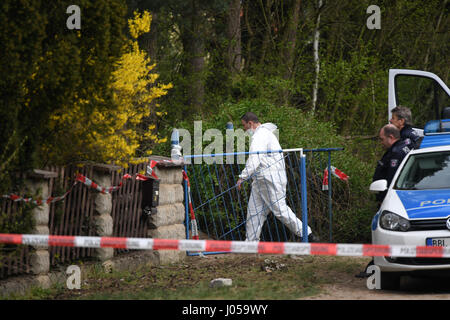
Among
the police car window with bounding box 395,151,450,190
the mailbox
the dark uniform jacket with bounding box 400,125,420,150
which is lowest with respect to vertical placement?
the mailbox

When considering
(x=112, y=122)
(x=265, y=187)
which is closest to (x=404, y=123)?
(x=265, y=187)

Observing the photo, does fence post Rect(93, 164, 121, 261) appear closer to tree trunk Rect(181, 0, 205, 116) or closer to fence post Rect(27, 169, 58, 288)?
fence post Rect(27, 169, 58, 288)

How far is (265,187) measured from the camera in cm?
1041

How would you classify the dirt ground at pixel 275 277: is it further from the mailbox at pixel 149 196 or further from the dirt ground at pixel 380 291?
the mailbox at pixel 149 196

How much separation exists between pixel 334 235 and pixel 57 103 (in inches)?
231

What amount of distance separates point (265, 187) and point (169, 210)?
4.88 feet

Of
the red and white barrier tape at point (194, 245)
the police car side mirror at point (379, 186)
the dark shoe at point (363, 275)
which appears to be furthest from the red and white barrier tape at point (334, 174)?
the red and white barrier tape at point (194, 245)

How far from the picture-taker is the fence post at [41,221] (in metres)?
7.22

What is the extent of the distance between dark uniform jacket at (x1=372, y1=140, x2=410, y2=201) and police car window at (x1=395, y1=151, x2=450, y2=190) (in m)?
0.21

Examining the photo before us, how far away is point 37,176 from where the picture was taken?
7.19m

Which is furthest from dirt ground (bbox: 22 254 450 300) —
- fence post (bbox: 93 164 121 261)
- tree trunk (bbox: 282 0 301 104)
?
tree trunk (bbox: 282 0 301 104)

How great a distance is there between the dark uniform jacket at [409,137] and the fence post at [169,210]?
314 centimetres

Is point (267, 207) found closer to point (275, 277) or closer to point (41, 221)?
point (275, 277)

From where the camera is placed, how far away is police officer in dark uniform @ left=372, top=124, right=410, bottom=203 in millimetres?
Answer: 8797
